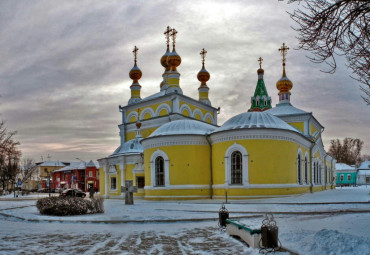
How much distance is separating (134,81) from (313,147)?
19.8 meters

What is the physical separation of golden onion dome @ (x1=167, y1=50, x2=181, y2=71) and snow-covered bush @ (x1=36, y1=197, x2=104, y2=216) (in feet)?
73.3

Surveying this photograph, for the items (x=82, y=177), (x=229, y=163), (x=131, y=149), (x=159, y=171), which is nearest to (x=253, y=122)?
(x=229, y=163)

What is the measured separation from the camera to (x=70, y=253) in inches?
316

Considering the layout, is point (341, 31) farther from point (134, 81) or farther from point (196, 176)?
point (134, 81)

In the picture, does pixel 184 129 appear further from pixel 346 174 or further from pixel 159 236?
pixel 346 174

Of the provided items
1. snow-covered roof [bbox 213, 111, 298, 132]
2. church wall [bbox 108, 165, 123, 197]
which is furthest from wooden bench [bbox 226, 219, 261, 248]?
church wall [bbox 108, 165, 123, 197]

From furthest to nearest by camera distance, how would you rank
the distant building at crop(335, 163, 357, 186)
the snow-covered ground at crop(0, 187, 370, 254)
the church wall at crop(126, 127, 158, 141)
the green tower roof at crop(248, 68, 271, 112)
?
the distant building at crop(335, 163, 357, 186), the green tower roof at crop(248, 68, 271, 112), the church wall at crop(126, 127, 158, 141), the snow-covered ground at crop(0, 187, 370, 254)

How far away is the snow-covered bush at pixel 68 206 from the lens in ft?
51.5

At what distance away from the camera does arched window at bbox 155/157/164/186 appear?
2633 centimetres

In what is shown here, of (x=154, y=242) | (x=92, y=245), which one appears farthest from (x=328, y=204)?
(x=92, y=245)

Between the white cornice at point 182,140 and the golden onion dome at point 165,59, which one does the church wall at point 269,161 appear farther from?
the golden onion dome at point 165,59

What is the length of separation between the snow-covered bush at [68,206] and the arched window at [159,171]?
997 centimetres

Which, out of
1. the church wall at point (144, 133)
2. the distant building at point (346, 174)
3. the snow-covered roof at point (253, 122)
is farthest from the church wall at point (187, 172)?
the distant building at point (346, 174)

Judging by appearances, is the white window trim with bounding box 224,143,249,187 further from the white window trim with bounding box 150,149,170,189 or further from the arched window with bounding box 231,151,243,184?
the white window trim with bounding box 150,149,170,189
